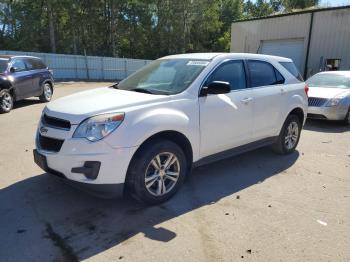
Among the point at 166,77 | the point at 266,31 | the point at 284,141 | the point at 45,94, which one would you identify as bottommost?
the point at 45,94

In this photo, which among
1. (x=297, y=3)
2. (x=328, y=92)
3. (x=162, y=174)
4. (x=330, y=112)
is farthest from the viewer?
(x=297, y=3)

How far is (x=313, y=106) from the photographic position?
9453 millimetres

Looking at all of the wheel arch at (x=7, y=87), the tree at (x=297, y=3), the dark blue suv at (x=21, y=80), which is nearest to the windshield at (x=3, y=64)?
the dark blue suv at (x=21, y=80)

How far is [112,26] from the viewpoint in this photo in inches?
1544

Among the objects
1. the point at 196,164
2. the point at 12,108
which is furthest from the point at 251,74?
the point at 12,108

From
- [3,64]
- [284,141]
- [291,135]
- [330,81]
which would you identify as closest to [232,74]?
[284,141]

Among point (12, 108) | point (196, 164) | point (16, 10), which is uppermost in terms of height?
point (16, 10)

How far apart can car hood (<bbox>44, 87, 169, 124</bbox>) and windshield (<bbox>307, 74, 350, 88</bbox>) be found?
784 cm

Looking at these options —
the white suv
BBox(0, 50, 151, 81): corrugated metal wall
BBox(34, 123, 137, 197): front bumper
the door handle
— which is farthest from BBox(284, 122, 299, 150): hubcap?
BBox(0, 50, 151, 81): corrugated metal wall

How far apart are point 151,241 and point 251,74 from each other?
305 centimetres

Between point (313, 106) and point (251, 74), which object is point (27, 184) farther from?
point (313, 106)

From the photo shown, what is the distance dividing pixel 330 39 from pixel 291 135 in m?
15.7

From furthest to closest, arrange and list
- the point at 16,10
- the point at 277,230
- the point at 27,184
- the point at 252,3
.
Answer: the point at 252,3, the point at 16,10, the point at 27,184, the point at 277,230

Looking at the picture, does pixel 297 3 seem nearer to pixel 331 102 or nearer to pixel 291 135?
pixel 331 102
